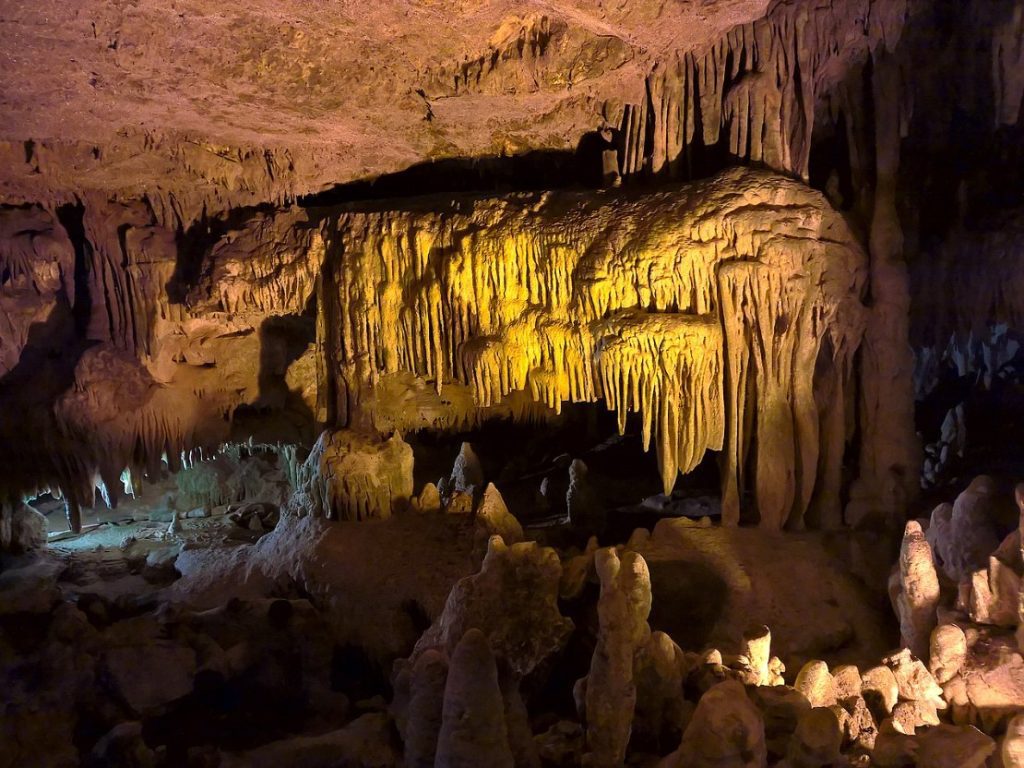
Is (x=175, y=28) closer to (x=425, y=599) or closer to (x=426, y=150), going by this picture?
(x=426, y=150)

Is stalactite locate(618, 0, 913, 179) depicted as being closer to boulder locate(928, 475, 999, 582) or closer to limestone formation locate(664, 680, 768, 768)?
boulder locate(928, 475, 999, 582)

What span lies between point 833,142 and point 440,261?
4.36 meters

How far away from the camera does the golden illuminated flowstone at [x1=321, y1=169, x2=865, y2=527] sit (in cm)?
643

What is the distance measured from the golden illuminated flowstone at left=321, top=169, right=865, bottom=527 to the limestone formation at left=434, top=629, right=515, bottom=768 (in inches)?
141

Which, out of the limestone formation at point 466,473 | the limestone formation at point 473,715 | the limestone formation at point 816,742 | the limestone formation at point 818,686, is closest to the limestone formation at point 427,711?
the limestone formation at point 473,715

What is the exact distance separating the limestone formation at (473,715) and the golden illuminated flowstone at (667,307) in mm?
3580

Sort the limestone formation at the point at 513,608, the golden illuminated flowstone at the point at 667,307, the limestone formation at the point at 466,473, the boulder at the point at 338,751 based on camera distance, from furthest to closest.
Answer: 1. the limestone formation at the point at 466,473
2. the golden illuminated flowstone at the point at 667,307
3. the limestone formation at the point at 513,608
4. the boulder at the point at 338,751

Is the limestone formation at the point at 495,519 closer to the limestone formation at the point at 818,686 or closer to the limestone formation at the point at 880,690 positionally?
the limestone formation at the point at 818,686

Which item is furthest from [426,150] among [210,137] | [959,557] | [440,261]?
[959,557]

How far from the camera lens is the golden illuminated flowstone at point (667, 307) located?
643 centimetres

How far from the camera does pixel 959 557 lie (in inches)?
211

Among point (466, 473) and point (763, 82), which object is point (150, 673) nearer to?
point (466, 473)

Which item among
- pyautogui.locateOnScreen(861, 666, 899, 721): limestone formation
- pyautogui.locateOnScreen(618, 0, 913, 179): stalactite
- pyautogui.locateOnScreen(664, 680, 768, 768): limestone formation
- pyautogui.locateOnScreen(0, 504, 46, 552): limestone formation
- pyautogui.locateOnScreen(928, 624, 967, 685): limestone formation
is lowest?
pyautogui.locateOnScreen(0, 504, 46, 552): limestone formation

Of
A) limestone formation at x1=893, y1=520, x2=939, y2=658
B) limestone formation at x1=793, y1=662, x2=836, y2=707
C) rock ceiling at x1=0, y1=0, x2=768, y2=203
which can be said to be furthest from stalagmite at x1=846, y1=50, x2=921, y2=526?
limestone formation at x1=793, y1=662, x2=836, y2=707
